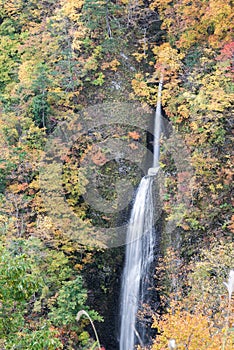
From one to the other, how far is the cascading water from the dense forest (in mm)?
405

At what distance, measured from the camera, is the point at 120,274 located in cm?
1636

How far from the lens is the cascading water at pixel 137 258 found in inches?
596

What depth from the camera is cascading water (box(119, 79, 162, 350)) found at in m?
15.1

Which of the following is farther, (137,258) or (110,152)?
(110,152)

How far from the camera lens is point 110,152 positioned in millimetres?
17094

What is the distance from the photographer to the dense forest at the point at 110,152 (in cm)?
1384

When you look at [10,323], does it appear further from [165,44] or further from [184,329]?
[165,44]

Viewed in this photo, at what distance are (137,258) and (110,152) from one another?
4110mm

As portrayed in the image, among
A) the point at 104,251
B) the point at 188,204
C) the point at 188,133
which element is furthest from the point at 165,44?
the point at 104,251

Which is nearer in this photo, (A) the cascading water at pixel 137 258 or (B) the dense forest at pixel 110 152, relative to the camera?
(B) the dense forest at pixel 110 152

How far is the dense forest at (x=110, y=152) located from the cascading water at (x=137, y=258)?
1.33ft

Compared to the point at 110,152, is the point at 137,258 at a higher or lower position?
lower

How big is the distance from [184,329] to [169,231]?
6.21m

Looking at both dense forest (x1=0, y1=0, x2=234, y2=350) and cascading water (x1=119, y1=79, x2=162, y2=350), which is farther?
cascading water (x1=119, y1=79, x2=162, y2=350)
